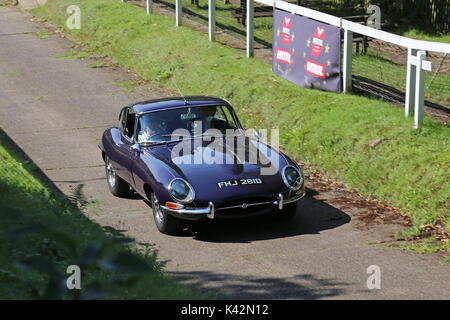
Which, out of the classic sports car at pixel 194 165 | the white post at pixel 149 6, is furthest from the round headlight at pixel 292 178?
the white post at pixel 149 6

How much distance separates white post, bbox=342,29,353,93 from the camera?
14516mm

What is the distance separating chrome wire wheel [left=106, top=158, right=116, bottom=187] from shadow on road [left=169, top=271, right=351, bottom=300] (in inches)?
129

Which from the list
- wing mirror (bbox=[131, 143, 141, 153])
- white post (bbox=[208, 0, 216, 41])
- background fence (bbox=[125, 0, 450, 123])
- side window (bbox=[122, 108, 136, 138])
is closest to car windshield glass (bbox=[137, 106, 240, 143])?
wing mirror (bbox=[131, 143, 141, 153])

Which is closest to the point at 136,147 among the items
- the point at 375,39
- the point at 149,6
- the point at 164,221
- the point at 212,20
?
the point at 164,221

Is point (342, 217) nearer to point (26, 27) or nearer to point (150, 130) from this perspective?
point (150, 130)

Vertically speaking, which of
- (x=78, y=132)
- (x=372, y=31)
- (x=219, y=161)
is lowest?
(x=78, y=132)

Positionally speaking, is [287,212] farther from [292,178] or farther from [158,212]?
[158,212]

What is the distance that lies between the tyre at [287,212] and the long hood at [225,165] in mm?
265

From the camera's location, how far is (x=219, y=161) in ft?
36.2

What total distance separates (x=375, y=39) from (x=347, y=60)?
56.4 inches

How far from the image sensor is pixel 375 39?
1584cm
